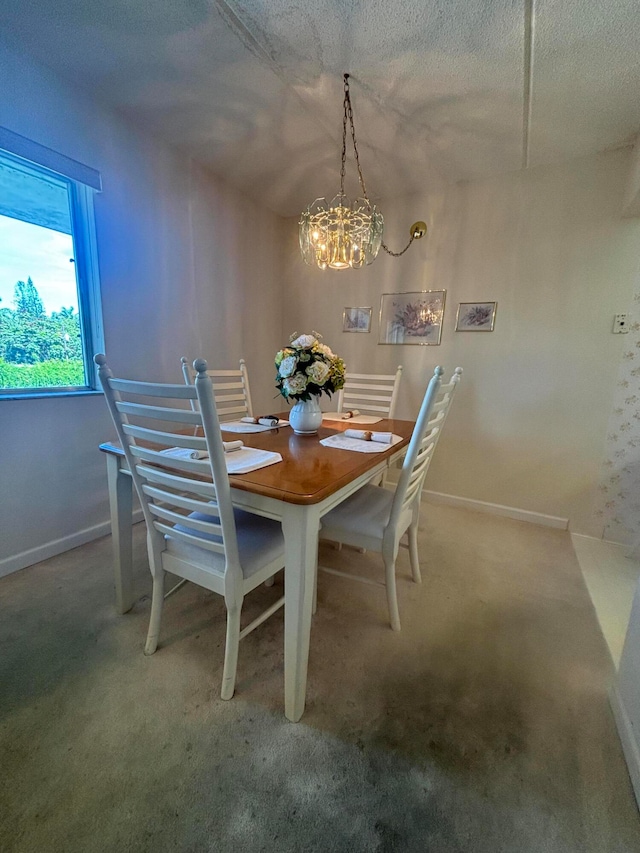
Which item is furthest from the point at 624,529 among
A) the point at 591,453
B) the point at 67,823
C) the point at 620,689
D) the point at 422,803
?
the point at 67,823

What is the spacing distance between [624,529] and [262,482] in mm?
2574

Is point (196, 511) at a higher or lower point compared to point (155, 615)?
higher

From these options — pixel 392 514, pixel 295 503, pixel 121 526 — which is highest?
pixel 295 503

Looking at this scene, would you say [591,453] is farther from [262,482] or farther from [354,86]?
[354,86]

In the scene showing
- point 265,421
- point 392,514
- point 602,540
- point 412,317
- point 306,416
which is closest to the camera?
point 392,514

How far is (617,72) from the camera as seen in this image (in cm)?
148

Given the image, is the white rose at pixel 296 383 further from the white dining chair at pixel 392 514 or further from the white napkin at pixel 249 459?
the white dining chair at pixel 392 514

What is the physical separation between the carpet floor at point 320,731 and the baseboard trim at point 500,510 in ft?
3.00

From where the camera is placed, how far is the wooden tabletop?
3.06 ft

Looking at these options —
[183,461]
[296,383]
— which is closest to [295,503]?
[183,461]

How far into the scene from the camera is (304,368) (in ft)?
4.91

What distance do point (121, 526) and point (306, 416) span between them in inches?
36.5

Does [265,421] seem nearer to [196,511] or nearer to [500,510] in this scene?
[196,511]

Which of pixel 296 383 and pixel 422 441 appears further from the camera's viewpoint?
pixel 296 383
